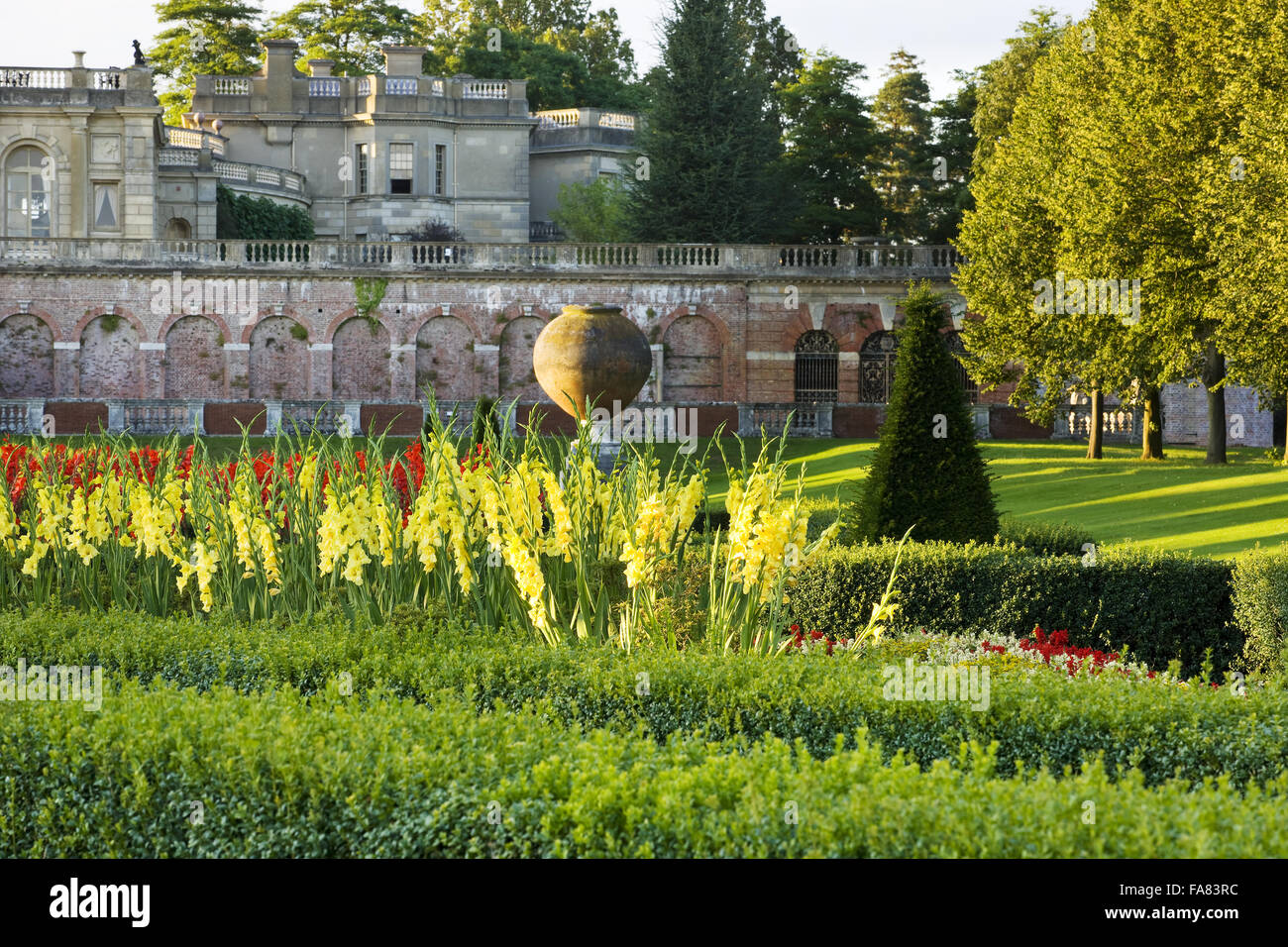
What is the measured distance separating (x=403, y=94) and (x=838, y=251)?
19.1 m

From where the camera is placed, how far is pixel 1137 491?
23.0 metres

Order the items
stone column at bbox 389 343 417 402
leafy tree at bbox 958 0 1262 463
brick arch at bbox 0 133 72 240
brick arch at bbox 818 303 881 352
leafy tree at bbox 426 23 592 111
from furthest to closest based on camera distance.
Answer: leafy tree at bbox 426 23 592 111 < brick arch at bbox 0 133 72 240 < brick arch at bbox 818 303 881 352 < stone column at bbox 389 343 417 402 < leafy tree at bbox 958 0 1262 463

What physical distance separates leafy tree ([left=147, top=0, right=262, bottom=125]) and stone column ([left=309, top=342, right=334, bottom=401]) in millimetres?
20374

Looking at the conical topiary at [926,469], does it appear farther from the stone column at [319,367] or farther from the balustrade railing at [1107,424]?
the stone column at [319,367]

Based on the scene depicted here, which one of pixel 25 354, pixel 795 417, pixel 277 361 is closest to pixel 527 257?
pixel 277 361

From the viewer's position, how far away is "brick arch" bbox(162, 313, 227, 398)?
41750 mm

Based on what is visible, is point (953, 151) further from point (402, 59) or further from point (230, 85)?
point (230, 85)

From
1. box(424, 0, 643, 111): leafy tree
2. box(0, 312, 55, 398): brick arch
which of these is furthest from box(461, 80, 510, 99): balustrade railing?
box(0, 312, 55, 398): brick arch

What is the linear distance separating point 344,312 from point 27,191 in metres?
11.3

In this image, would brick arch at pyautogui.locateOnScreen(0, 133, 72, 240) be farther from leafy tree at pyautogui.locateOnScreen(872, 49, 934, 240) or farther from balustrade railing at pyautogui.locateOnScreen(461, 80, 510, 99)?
leafy tree at pyautogui.locateOnScreen(872, 49, 934, 240)

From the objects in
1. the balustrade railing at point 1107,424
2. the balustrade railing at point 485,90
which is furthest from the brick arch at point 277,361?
the balustrade railing at point 1107,424

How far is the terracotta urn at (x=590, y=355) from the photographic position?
73.6 feet

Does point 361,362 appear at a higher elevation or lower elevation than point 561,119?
lower
